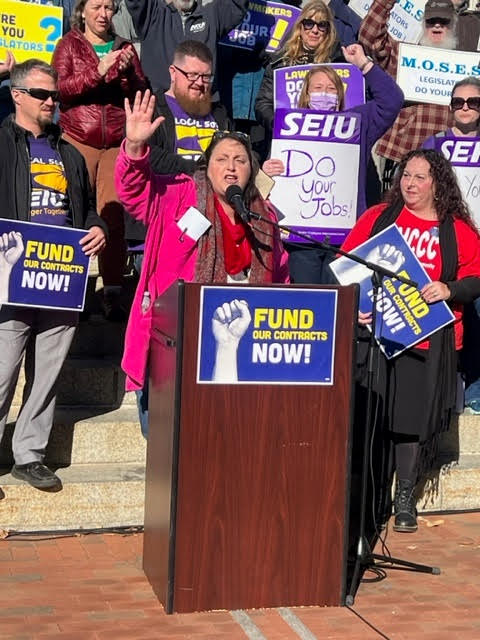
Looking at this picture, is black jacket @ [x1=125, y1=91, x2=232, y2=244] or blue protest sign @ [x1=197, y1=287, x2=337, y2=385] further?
black jacket @ [x1=125, y1=91, x2=232, y2=244]

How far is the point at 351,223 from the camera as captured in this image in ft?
26.5

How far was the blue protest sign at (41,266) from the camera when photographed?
6.34m

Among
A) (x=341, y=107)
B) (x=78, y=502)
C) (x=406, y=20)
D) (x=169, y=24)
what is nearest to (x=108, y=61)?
(x=341, y=107)

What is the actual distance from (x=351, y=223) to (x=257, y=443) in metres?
3.07

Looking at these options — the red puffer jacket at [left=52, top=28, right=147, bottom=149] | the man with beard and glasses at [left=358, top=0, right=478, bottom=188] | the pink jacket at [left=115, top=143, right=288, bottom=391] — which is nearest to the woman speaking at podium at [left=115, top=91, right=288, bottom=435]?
the pink jacket at [left=115, top=143, right=288, bottom=391]

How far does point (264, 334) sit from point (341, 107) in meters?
3.28

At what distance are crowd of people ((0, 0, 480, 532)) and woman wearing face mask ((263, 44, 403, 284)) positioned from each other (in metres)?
0.01

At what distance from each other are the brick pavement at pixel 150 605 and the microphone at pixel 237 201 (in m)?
1.89

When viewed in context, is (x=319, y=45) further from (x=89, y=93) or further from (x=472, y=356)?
(x=472, y=356)

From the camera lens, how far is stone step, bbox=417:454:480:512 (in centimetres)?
738

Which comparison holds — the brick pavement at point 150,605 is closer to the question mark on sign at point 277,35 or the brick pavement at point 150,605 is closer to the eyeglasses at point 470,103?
the eyeglasses at point 470,103

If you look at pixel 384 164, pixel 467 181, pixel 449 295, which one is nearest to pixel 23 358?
pixel 449 295

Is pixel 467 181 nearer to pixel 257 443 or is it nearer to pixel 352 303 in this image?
pixel 352 303

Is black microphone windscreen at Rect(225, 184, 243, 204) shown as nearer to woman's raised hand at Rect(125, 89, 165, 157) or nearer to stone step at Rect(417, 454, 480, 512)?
woman's raised hand at Rect(125, 89, 165, 157)
